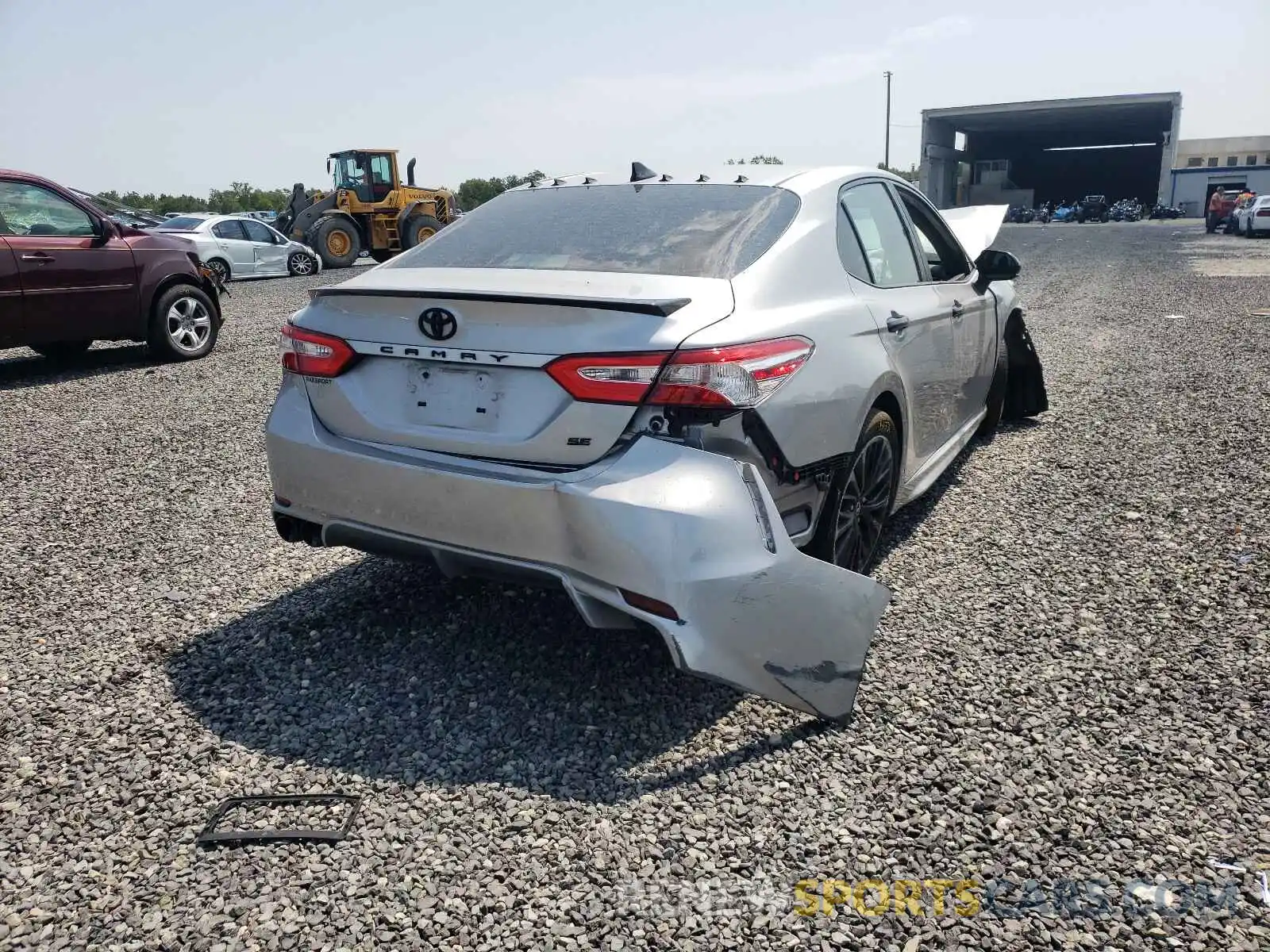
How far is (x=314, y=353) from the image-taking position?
3260mm

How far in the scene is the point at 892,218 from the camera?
441 centimetres

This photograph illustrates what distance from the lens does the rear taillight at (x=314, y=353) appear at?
3182 millimetres

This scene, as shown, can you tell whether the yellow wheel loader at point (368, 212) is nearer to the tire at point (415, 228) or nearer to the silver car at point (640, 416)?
the tire at point (415, 228)

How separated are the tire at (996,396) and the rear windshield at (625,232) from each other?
8.82 ft

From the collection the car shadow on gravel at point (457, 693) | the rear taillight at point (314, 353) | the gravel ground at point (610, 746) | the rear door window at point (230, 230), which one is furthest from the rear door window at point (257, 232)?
the rear taillight at point (314, 353)

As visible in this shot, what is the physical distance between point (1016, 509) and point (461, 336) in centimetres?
315

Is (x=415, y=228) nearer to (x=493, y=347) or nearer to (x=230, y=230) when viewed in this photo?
(x=230, y=230)

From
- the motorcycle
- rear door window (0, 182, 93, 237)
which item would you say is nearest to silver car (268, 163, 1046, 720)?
rear door window (0, 182, 93, 237)

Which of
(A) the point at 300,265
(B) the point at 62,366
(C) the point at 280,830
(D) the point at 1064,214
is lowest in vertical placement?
(C) the point at 280,830

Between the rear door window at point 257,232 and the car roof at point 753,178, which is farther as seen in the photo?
the rear door window at point 257,232

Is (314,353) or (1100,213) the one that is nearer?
(314,353)

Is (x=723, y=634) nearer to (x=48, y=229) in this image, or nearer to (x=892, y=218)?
(x=892, y=218)

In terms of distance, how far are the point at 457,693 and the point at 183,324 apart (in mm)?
8221

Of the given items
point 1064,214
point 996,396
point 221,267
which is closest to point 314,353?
point 996,396
